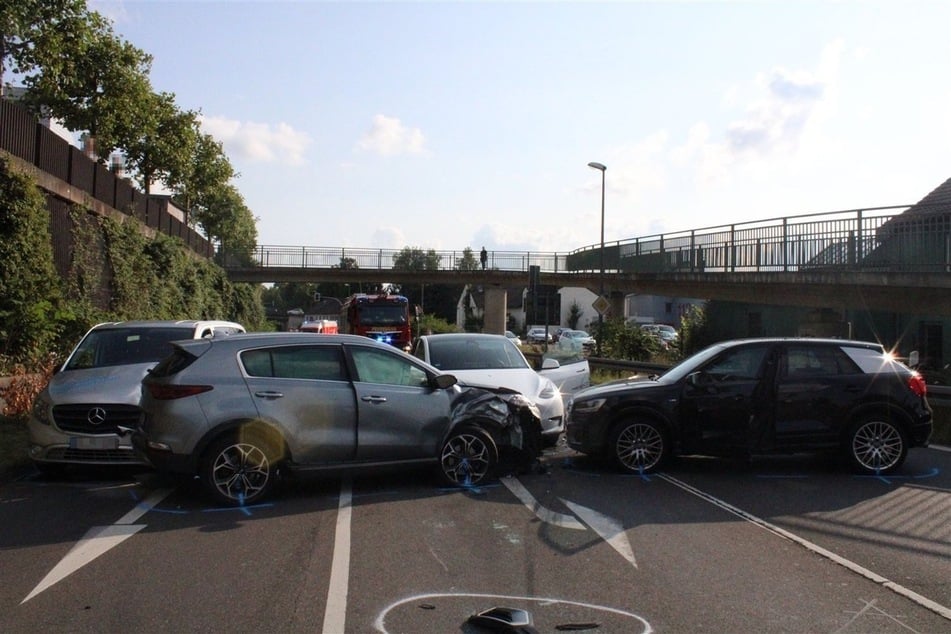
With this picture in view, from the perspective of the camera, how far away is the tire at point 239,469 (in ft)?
26.3

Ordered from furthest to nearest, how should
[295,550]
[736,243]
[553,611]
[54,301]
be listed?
1. [736,243]
2. [54,301]
3. [295,550]
4. [553,611]

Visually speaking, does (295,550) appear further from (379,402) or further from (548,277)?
(548,277)

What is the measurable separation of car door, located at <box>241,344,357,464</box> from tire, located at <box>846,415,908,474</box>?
5522 millimetres

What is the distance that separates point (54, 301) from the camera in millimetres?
17641

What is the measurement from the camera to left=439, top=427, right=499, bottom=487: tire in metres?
8.95

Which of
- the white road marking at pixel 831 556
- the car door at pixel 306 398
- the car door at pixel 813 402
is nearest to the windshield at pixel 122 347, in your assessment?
the car door at pixel 306 398

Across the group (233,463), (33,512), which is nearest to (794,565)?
(233,463)

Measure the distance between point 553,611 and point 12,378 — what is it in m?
11.3

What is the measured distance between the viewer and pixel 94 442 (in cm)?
928

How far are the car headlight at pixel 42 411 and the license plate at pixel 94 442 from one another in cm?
39

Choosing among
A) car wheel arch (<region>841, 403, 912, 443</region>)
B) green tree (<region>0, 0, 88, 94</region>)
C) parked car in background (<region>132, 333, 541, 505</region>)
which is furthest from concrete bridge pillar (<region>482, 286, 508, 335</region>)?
parked car in background (<region>132, 333, 541, 505</region>)

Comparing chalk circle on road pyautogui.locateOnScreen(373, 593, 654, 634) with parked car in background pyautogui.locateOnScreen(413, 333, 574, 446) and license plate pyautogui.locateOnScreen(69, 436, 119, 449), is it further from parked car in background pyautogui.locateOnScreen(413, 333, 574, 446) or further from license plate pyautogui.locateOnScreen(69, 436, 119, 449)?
parked car in background pyautogui.locateOnScreen(413, 333, 574, 446)

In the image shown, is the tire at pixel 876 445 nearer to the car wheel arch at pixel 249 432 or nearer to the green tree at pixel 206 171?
the car wheel arch at pixel 249 432

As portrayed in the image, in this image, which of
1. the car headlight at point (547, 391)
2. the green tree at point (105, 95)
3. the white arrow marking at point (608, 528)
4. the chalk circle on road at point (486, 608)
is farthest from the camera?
the green tree at point (105, 95)
